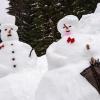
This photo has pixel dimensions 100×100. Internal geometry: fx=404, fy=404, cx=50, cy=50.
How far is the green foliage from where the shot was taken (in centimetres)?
2002

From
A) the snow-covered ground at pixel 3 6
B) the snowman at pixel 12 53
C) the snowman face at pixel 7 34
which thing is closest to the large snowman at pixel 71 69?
the snowman at pixel 12 53

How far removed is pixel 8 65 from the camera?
9.55 m

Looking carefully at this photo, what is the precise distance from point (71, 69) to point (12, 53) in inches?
113

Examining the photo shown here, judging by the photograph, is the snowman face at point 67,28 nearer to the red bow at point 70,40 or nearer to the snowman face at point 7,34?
the red bow at point 70,40

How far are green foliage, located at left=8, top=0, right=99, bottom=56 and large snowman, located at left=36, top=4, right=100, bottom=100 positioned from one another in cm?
1189

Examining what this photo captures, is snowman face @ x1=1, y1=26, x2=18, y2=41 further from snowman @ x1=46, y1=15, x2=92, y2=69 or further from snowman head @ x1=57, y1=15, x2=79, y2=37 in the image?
snowman @ x1=46, y1=15, x2=92, y2=69

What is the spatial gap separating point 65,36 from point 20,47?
7.38ft

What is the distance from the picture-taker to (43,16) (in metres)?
20.7

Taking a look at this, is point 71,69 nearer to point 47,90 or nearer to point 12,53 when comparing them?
point 47,90

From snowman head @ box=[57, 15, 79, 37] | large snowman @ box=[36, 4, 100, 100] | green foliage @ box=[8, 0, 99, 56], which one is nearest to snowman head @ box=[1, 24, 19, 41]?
snowman head @ box=[57, 15, 79, 37]

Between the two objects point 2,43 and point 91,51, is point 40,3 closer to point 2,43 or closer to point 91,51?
point 2,43

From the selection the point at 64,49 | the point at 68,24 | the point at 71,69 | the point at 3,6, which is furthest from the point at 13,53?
the point at 71,69

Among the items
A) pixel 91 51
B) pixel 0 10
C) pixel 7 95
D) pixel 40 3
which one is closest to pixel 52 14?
pixel 40 3

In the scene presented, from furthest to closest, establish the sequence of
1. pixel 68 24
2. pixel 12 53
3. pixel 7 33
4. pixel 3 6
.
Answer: pixel 3 6 → pixel 7 33 → pixel 12 53 → pixel 68 24
